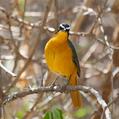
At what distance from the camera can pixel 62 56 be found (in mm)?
4219

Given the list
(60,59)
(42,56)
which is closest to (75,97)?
(60,59)

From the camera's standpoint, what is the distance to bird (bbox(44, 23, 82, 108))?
4.12 m

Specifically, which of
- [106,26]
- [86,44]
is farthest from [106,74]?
[106,26]

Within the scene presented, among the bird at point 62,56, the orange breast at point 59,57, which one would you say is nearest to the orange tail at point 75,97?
the bird at point 62,56

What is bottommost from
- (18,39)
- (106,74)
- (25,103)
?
(25,103)

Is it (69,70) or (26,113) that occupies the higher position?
(69,70)

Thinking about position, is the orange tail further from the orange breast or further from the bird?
the orange breast

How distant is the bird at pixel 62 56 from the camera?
4.12 metres

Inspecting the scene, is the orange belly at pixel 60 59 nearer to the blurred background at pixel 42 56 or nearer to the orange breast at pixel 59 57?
the orange breast at pixel 59 57

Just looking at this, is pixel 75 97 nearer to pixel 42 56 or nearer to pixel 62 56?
pixel 62 56

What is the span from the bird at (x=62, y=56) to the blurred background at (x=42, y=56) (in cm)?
26

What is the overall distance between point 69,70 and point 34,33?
5.19ft

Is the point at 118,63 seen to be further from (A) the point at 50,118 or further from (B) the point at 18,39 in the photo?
(A) the point at 50,118

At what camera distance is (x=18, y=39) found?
5422 millimetres
